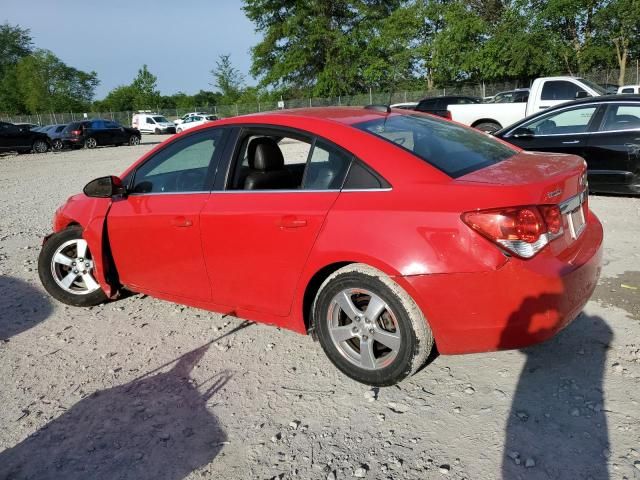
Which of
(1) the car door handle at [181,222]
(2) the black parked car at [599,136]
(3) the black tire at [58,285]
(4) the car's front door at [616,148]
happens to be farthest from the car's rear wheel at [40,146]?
(1) the car door handle at [181,222]

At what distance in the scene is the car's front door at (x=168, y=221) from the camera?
3488 millimetres

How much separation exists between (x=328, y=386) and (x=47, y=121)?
66.4 m

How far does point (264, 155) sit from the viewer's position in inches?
137

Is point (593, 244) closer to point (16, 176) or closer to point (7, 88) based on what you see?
point (16, 176)

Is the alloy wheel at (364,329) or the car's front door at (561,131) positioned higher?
the car's front door at (561,131)

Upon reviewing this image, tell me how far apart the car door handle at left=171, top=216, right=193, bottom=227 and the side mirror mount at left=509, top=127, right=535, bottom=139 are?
19.7 feet

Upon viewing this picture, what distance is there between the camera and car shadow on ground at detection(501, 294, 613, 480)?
7.47 ft

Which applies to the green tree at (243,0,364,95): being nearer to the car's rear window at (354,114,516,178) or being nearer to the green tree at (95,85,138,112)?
the green tree at (95,85,138,112)

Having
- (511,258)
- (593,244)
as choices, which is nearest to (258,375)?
(511,258)

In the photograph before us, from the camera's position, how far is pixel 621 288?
4.14 meters

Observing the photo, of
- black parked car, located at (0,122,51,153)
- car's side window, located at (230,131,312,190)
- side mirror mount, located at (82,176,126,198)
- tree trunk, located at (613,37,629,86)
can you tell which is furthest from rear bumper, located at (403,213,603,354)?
tree trunk, located at (613,37,629,86)

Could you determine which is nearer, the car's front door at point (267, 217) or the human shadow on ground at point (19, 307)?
the car's front door at point (267, 217)

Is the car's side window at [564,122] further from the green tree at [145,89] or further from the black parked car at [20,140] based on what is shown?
the green tree at [145,89]

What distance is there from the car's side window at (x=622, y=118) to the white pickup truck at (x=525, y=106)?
17.5 feet
